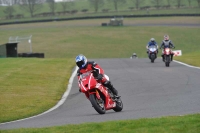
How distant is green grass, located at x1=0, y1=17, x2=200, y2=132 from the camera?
47.3ft

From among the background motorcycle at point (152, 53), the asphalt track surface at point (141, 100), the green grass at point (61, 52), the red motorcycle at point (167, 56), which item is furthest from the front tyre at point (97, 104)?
the background motorcycle at point (152, 53)

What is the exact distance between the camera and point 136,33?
63125mm

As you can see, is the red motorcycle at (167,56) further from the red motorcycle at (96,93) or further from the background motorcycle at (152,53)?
the red motorcycle at (96,93)

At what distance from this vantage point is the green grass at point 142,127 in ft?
26.6

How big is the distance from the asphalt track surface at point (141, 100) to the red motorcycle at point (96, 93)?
0.65 feet

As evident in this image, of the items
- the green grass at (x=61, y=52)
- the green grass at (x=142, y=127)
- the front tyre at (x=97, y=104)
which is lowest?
the green grass at (x=61, y=52)

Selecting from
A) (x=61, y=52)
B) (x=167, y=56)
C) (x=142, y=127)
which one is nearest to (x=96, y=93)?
(x=142, y=127)

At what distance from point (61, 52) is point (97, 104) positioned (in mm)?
39333

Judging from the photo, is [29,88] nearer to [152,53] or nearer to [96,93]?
[96,93]

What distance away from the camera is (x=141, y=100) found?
46.8 ft

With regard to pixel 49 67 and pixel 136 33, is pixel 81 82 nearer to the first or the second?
pixel 49 67

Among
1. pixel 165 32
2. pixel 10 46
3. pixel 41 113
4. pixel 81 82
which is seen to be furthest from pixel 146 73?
pixel 165 32

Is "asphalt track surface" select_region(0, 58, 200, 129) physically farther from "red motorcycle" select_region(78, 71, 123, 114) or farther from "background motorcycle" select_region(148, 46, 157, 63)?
"background motorcycle" select_region(148, 46, 157, 63)

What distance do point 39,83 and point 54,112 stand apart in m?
6.26
